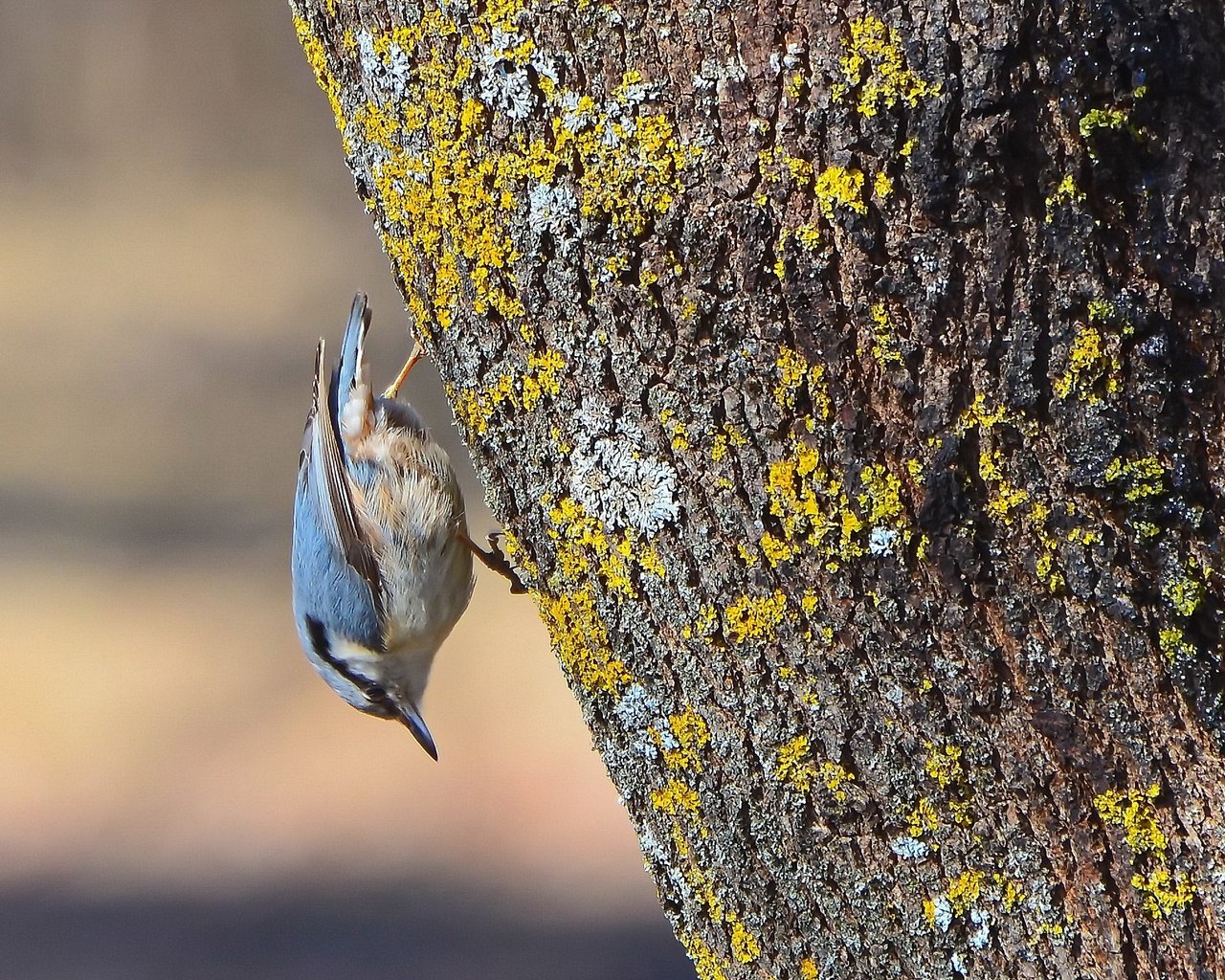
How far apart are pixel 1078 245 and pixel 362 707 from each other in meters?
2.46

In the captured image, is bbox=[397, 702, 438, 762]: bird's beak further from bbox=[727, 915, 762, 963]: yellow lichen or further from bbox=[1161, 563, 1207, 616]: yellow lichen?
bbox=[1161, 563, 1207, 616]: yellow lichen

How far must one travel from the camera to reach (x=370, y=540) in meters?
3.08

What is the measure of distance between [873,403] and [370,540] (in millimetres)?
2004

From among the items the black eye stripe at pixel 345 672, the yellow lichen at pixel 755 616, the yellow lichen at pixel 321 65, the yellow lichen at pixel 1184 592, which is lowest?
the yellow lichen at pixel 1184 592

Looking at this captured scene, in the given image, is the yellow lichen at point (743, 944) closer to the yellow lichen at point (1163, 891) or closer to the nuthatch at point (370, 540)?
the yellow lichen at point (1163, 891)

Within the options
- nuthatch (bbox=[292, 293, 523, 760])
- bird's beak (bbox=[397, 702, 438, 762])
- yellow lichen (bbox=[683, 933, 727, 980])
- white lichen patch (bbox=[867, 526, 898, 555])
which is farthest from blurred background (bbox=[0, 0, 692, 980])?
white lichen patch (bbox=[867, 526, 898, 555])

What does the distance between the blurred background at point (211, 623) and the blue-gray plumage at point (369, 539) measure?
85.9 inches

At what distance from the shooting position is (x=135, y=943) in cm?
496

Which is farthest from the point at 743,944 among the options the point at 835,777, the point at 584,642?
the point at 584,642

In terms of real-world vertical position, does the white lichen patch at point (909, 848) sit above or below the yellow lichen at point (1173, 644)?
below

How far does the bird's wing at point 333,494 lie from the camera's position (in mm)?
3064

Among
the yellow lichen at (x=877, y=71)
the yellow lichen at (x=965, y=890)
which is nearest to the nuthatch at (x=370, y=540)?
the yellow lichen at (x=965, y=890)

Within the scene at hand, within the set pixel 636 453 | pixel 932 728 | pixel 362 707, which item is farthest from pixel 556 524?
pixel 362 707

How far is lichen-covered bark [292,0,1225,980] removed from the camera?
1.19 meters
